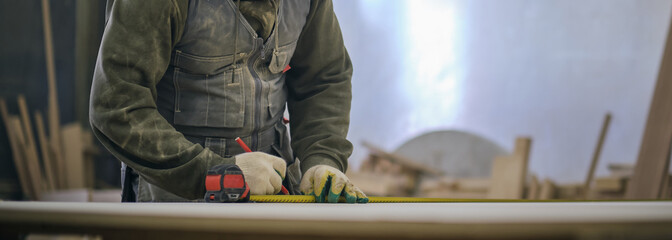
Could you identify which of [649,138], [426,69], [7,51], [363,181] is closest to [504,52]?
[426,69]

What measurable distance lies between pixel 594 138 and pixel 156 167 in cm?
595

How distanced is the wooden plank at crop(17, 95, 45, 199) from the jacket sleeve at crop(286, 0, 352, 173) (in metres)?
4.15

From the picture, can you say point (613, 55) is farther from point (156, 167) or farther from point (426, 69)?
point (156, 167)

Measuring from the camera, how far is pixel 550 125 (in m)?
6.78

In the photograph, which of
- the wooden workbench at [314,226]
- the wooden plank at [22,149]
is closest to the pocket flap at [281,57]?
the wooden workbench at [314,226]

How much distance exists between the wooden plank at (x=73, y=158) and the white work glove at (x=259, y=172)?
4.69 metres

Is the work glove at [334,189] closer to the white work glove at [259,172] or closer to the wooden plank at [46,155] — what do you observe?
the white work glove at [259,172]

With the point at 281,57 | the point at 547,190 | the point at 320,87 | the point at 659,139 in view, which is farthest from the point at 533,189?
the point at 281,57

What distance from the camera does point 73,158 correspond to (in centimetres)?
567

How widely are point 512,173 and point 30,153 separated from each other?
4085mm

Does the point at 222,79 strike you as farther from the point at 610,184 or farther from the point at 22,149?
the point at 22,149

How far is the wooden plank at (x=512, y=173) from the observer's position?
443 cm

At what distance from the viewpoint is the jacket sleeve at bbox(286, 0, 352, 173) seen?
1832mm

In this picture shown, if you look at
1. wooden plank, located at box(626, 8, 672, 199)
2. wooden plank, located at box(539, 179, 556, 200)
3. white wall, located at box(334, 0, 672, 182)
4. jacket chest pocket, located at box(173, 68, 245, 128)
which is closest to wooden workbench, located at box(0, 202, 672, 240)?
jacket chest pocket, located at box(173, 68, 245, 128)
